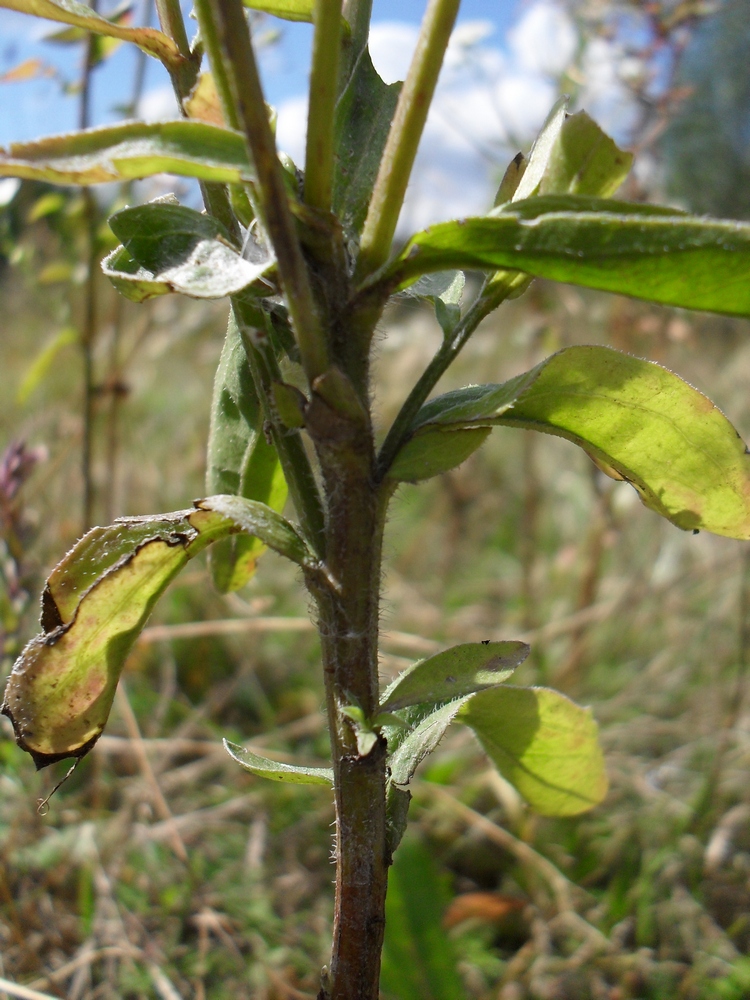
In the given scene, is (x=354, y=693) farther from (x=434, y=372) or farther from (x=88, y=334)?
(x=88, y=334)

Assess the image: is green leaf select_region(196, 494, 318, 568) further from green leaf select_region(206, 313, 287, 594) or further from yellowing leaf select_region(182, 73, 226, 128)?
yellowing leaf select_region(182, 73, 226, 128)

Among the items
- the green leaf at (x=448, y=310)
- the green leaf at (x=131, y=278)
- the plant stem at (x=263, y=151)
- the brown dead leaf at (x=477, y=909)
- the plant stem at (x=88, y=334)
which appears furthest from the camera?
the plant stem at (x=88, y=334)

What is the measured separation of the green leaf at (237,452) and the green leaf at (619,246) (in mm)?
253

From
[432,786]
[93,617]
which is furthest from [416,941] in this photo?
[93,617]

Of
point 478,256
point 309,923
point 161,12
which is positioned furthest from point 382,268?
point 309,923

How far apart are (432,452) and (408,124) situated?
219mm

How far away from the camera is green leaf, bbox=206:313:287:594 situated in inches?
29.6

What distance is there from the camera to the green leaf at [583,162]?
0.55 meters

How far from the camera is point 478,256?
22.0 inches

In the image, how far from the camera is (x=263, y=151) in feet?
1.58

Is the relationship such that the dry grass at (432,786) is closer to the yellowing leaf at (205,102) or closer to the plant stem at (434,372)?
the plant stem at (434,372)

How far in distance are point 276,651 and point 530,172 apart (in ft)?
6.17

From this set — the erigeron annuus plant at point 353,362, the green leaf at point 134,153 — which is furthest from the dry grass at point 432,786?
the green leaf at point 134,153

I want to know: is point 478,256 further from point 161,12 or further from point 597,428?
point 161,12
